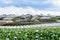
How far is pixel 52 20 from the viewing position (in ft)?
71.3

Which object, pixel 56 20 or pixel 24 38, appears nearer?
pixel 24 38

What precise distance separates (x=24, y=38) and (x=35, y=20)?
15591 millimetres

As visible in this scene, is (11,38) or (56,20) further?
(56,20)

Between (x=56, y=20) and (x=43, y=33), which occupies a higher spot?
(x=43, y=33)

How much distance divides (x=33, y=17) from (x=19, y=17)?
156 centimetres

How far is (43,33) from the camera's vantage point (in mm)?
7234

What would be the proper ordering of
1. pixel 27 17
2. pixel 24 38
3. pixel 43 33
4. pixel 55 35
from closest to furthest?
pixel 24 38, pixel 55 35, pixel 43 33, pixel 27 17

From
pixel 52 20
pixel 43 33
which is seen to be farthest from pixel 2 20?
pixel 43 33

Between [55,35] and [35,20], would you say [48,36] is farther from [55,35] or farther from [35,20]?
[35,20]

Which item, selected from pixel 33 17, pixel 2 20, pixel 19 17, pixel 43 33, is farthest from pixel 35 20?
pixel 43 33

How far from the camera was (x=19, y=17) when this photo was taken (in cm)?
2208

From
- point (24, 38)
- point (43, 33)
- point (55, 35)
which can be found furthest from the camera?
point (43, 33)

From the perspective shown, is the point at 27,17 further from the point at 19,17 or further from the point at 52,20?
the point at 52,20

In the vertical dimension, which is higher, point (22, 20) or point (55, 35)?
point (55, 35)
